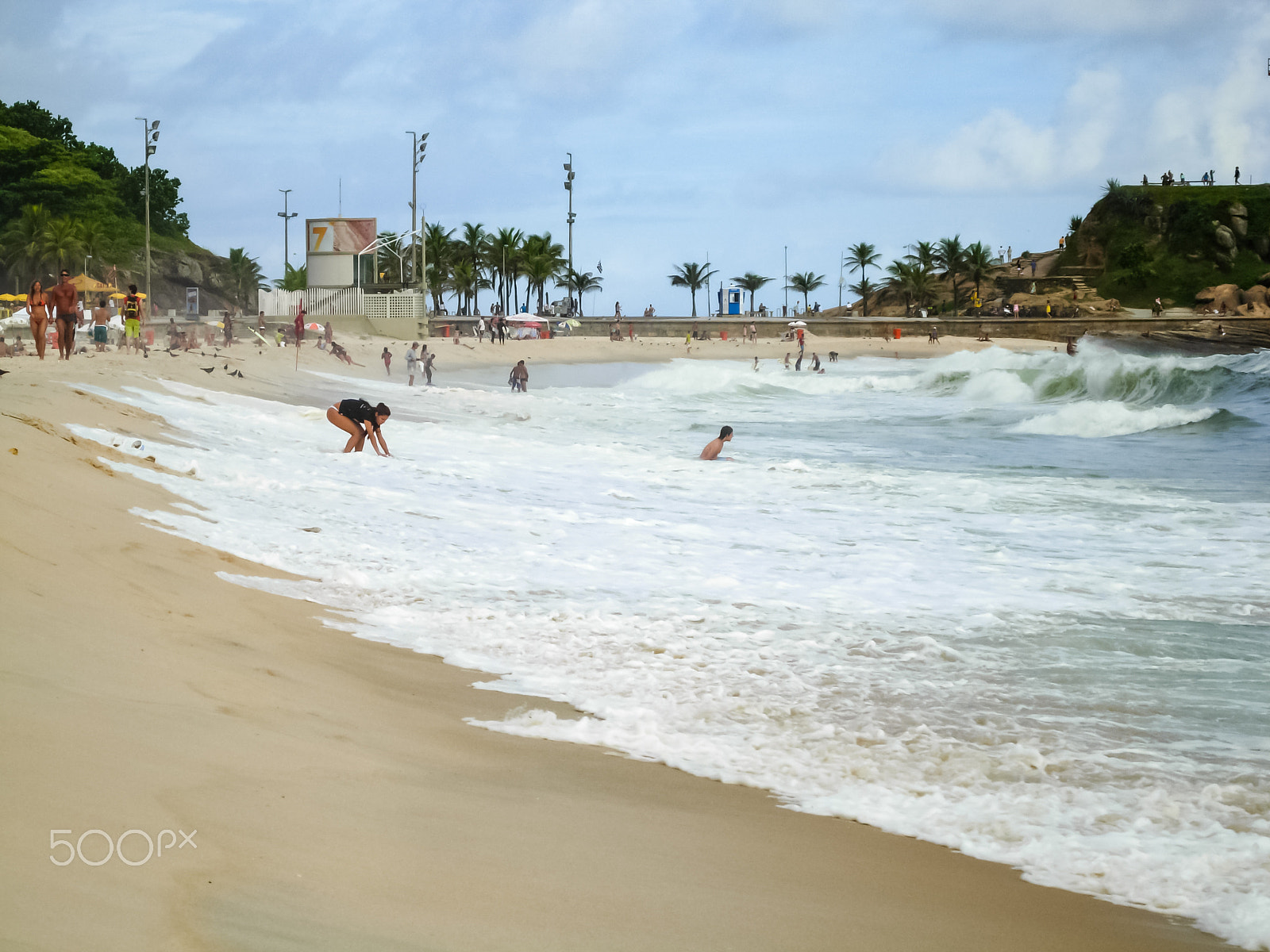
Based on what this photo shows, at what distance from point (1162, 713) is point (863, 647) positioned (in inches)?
63.3

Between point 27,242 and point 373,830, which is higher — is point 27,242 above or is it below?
above

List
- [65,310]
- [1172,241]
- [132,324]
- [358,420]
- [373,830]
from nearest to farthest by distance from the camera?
[373,830] < [358,420] < [65,310] < [132,324] < [1172,241]

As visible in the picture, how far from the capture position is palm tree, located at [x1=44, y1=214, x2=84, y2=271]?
216 feet

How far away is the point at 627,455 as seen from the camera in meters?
16.6

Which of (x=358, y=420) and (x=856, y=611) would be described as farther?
(x=358, y=420)

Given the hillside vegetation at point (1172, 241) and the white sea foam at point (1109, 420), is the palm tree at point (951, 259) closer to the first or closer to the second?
the hillside vegetation at point (1172, 241)

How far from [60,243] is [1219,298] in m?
80.1

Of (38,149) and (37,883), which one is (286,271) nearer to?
(38,149)

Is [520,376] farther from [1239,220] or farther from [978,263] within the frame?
[1239,220]

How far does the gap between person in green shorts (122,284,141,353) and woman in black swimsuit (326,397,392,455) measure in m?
15.7

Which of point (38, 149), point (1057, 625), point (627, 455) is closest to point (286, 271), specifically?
point (38, 149)

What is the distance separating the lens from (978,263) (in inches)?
3462

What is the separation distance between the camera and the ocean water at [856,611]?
4.02 meters

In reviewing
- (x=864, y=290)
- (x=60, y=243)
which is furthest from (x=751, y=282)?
(x=60, y=243)
